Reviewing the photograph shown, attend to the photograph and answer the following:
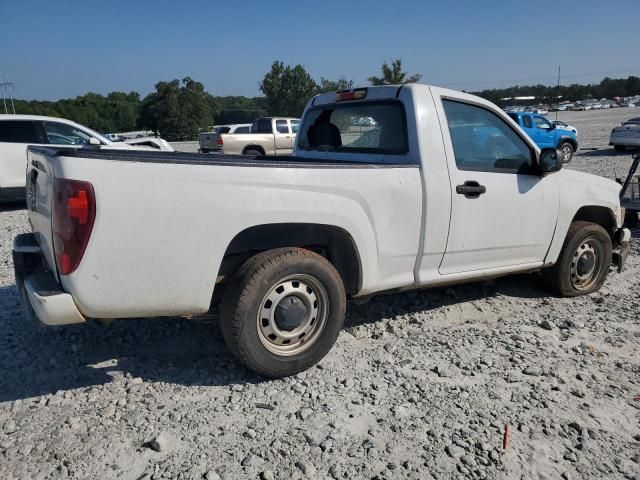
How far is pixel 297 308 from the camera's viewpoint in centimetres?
330

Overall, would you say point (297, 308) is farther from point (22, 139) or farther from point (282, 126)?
point (282, 126)

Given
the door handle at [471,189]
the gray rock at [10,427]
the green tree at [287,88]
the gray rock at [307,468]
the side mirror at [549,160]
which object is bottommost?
the gray rock at [307,468]

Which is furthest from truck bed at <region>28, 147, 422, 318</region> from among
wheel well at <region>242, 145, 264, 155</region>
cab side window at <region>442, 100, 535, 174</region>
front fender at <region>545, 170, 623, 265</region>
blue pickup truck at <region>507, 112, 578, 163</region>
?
blue pickup truck at <region>507, 112, 578, 163</region>

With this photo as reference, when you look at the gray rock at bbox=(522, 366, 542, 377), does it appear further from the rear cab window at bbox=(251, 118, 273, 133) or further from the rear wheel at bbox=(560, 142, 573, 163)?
the rear cab window at bbox=(251, 118, 273, 133)

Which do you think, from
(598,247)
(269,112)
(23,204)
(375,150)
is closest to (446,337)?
(375,150)

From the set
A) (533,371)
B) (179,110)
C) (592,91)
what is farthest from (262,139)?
(592,91)

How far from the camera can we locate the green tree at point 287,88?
68688mm

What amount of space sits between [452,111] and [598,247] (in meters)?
2.26

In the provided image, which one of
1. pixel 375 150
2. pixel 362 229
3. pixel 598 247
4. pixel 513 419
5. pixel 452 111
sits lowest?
pixel 513 419

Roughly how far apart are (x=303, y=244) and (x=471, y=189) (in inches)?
52.7

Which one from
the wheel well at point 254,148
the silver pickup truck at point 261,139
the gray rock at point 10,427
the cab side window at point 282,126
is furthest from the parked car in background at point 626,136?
the gray rock at point 10,427

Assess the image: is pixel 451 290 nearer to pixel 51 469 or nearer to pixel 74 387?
pixel 74 387

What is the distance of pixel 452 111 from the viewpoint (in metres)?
3.97

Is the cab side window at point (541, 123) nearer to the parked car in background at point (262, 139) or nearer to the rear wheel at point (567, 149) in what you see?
the rear wheel at point (567, 149)
